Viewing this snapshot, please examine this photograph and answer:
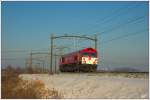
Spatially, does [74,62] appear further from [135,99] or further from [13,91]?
[135,99]

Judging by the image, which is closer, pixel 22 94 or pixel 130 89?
pixel 130 89

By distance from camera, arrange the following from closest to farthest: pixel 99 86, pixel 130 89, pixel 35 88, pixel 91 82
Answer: pixel 130 89
pixel 99 86
pixel 91 82
pixel 35 88

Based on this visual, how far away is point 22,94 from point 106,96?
418cm

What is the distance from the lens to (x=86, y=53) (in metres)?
31.4

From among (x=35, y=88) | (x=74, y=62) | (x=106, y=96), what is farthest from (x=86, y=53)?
(x=106, y=96)

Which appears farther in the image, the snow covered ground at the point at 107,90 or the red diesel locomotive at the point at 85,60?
the red diesel locomotive at the point at 85,60

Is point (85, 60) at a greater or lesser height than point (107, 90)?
greater

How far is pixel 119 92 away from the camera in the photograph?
11719mm

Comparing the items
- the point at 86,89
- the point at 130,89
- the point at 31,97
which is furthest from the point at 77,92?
the point at 130,89

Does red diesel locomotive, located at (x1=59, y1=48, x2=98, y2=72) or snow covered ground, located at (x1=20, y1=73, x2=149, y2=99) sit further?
red diesel locomotive, located at (x1=59, y1=48, x2=98, y2=72)

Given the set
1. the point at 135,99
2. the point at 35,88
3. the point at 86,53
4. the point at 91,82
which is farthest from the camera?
the point at 86,53

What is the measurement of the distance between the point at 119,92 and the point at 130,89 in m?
0.39

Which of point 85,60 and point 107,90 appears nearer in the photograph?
point 107,90

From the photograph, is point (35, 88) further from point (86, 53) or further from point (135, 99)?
point (86, 53)
